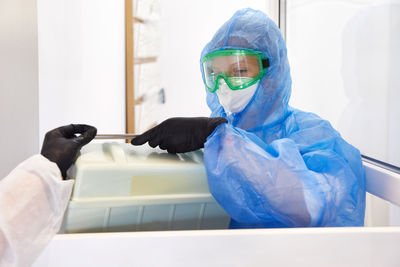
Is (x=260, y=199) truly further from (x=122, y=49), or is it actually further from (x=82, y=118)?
(x=122, y=49)

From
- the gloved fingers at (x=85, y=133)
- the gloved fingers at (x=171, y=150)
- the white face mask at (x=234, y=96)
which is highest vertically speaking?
the white face mask at (x=234, y=96)

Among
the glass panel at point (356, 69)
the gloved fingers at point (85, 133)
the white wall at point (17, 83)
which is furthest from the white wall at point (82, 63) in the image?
the glass panel at point (356, 69)

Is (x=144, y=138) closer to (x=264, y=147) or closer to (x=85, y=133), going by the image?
(x=85, y=133)

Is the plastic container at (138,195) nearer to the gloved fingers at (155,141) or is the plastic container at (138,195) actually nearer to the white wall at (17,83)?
the gloved fingers at (155,141)

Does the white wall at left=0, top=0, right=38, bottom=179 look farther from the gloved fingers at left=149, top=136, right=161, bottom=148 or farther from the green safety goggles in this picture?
the green safety goggles

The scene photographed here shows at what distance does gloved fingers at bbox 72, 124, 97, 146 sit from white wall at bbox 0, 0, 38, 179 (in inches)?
11.9

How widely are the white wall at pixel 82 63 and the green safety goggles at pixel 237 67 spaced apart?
61 cm

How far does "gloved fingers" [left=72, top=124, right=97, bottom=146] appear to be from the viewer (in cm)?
67

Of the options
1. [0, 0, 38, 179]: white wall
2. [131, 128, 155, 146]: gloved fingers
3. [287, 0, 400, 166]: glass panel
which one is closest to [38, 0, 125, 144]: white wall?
[0, 0, 38, 179]: white wall

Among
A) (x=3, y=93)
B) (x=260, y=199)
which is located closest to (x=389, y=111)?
(x=260, y=199)

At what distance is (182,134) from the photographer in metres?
0.72

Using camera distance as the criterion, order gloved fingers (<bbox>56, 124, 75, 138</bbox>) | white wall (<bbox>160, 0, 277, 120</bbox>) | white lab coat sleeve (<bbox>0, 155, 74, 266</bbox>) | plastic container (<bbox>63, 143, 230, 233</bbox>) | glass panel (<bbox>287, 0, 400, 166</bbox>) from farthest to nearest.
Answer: white wall (<bbox>160, 0, 277, 120</bbox>), glass panel (<bbox>287, 0, 400, 166</bbox>), gloved fingers (<bbox>56, 124, 75, 138</bbox>), plastic container (<bbox>63, 143, 230, 233</bbox>), white lab coat sleeve (<bbox>0, 155, 74, 266</bbox>)

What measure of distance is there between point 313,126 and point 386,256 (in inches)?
Answer: 14.5

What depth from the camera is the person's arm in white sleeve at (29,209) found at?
1.26 feet
